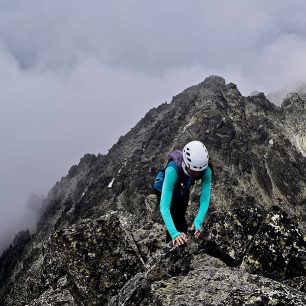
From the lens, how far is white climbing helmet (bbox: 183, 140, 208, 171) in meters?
12.8

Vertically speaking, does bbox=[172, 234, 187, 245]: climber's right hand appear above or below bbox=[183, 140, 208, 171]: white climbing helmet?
below

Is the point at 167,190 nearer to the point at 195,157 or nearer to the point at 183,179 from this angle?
the point at 183,179

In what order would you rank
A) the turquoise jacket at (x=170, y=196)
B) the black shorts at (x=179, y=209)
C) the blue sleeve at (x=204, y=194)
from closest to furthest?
1. the turquoise jacket at (x=170, y=196)
2. the blue sleeve at (x=204, y=194)
3. the black shorts at (x=179, y=209)

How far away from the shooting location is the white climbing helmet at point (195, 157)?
41.9 ft

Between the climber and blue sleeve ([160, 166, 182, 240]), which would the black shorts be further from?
blue sleeve ([160, 166, 182, 240])

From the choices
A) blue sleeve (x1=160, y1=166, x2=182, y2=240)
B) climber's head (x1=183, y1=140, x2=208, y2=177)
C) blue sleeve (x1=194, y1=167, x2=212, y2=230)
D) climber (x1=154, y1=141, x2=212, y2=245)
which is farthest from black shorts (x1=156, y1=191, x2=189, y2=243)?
climber's head (x1=183, y1=140, x2=208, y2=177)

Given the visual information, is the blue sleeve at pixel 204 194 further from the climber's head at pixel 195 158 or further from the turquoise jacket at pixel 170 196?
the climber's head at pixel 195 158

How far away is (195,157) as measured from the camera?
502 inches

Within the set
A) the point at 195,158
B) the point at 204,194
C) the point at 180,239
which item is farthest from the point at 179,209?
the point at 195,158

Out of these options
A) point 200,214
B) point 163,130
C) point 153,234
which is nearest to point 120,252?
point 153,234

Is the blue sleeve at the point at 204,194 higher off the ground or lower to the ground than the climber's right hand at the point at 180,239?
higher

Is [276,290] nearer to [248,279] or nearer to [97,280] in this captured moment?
[248,279]

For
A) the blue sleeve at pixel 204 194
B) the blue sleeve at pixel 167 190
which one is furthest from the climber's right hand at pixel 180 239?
the blue sleeve at pixel 204 194

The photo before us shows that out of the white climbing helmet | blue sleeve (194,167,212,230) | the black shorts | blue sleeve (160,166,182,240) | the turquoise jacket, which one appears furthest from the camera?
the black shorts
